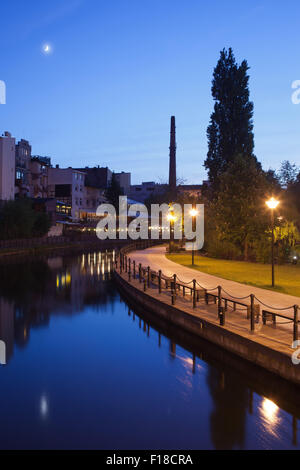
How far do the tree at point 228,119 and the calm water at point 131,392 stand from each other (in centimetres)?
3161

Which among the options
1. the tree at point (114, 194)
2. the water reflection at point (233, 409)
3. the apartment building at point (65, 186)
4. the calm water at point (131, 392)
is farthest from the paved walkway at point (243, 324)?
the tree at point (114, 194)

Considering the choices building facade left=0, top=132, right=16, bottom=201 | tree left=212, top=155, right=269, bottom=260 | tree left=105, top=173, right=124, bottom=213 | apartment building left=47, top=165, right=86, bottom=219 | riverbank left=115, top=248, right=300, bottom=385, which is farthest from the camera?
tree left=105, top=173, right=124, bottom=213

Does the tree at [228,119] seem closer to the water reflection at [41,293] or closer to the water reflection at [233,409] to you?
the water reflection at [41,293]

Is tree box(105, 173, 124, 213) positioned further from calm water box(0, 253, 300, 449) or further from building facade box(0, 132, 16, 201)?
calm water box(0, 253, 300, 449)

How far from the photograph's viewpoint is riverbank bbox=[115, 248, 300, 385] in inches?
380

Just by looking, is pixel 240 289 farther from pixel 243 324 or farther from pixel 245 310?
pixel 243 324

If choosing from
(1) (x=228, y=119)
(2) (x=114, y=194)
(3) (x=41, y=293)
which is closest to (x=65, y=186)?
(2) (x=114, y=194)

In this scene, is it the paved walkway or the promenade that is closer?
the paved walkway

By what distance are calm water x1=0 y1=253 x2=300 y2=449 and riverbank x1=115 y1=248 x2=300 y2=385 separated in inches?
13.7

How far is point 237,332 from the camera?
37.2 feet

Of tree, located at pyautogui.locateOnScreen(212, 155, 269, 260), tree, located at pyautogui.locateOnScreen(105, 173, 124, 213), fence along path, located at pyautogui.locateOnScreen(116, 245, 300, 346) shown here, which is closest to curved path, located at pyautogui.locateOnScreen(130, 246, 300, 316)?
fence along path, located at pyautogui.locateOnScreen(116, 245, 300, 346)

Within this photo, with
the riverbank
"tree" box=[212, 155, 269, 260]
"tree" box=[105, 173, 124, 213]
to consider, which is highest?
"tree" box=[105, 173, 124, 213]

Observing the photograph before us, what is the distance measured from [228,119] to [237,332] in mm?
39278
